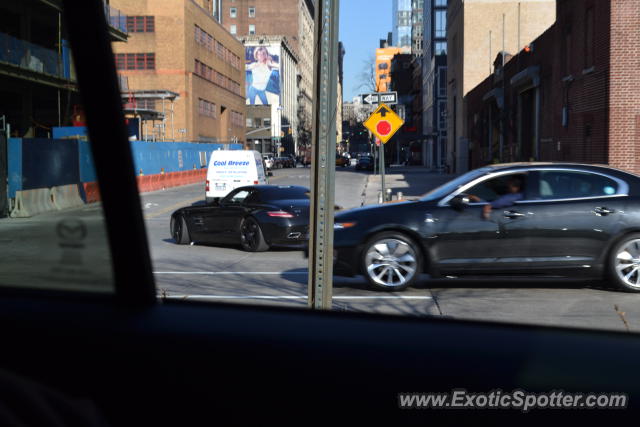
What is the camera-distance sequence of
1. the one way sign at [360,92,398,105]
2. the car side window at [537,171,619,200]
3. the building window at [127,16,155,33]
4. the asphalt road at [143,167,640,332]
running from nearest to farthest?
the building window at [127,16,155,33], the asphalt road at [143,167,640,332], the car side window at [537,171,619,200], the one way sign at [360,92,398,105]

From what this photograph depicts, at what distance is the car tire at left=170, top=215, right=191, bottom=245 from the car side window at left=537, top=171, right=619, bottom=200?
331 inches

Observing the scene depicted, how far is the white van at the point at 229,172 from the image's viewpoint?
23594 millimetres

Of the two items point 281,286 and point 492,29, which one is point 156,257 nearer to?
point 281,286

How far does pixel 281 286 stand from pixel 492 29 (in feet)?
157

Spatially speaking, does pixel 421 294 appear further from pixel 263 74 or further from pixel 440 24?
pixel 263 74

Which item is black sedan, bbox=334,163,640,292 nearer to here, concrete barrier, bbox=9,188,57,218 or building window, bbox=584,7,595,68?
concrete barrier, bbox=9,188,57,218

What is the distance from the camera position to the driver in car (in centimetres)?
954

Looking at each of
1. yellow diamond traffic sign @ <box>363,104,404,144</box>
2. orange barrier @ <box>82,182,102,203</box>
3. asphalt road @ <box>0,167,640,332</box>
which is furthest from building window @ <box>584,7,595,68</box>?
orange barrier @ <box>82,182,102,203</box>

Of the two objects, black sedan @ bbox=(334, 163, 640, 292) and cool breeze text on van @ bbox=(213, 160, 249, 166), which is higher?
cool breeze text on van @ bbox=(213, 160, 249, 166)

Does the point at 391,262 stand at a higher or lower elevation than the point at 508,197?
lower

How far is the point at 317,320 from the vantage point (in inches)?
66.5

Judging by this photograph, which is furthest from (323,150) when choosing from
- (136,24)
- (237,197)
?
(237,197)

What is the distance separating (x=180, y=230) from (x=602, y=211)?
9.20 m

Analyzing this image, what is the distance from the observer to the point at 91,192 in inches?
67.2
